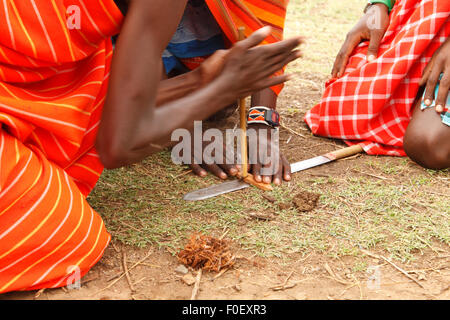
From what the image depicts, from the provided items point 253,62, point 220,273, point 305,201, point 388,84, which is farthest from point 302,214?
point 388,84

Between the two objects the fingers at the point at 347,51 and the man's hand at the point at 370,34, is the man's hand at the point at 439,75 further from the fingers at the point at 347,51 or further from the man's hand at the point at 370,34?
the fingers at the point at 347,51

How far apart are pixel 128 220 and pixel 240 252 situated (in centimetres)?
48

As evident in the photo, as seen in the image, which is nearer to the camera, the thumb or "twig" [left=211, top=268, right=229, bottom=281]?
"twig" [left=211, top=268, right=229, bottom=281]

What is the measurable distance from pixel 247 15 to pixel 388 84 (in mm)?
767

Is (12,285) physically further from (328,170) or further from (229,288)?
(328,170)

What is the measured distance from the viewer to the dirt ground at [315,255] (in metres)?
1.53

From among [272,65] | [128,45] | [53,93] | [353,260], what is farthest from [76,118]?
[353,260]

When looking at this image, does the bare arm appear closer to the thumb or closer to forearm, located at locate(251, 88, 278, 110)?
forearm, located at locate(251, 88, 278, 110)

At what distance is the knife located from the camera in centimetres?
207

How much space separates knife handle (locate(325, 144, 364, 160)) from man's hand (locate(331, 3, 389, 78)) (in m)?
0.43

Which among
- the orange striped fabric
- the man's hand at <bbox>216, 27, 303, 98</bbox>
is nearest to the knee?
the orange striped fabric

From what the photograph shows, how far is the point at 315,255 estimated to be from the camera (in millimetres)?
1701

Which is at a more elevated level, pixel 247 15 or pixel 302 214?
pixel 247 15

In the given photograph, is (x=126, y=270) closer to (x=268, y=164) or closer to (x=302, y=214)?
(x=302, y=214)
